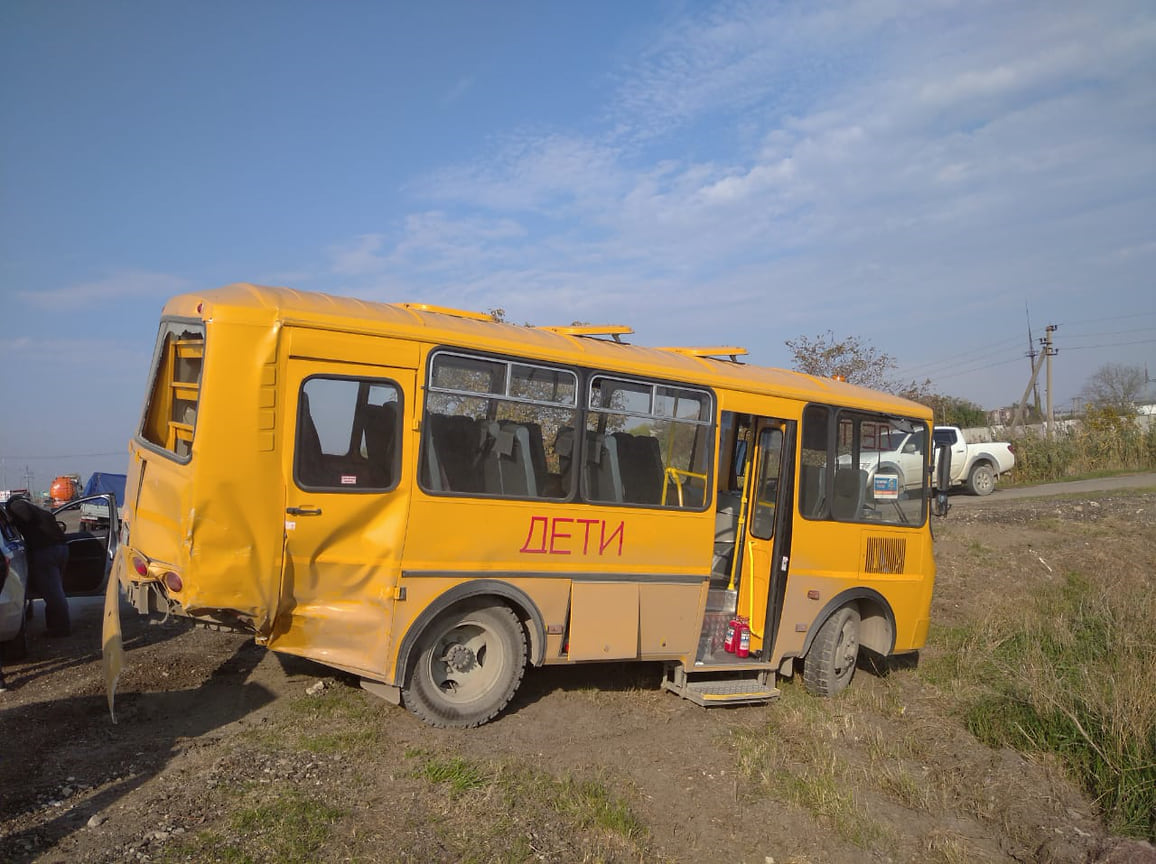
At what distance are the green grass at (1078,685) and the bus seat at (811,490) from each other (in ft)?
7.41

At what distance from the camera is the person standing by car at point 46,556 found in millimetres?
8078

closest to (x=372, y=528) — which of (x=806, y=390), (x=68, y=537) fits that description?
(x=806, y=390)

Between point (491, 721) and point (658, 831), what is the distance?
5.96 feet

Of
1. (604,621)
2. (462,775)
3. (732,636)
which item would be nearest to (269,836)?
(462,775)

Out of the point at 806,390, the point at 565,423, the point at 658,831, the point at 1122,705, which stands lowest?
the point at 658,831

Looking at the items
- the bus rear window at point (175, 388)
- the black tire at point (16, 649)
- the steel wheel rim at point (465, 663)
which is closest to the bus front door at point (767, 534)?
the steel wheel rim at point (465, 663)

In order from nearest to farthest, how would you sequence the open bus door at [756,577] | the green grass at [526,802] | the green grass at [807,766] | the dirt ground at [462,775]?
the dirt ground at [462,775]
the green grass at [526,802]
the green grass at [807,766]
the open bus door at [756,577]

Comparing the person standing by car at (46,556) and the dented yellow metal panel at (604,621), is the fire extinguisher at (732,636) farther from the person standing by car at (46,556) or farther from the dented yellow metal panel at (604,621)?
the person standing by car at (46,556)

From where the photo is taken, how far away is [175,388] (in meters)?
6.05

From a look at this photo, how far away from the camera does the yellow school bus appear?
5.47m

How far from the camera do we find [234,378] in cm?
538

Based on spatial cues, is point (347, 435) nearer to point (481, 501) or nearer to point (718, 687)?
point (481, 501)

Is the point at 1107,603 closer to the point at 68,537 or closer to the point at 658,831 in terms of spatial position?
the point at 658,831

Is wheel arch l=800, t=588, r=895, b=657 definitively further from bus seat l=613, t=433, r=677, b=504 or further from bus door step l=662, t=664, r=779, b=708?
bus seat l=613, t=433, r=677, b=504
